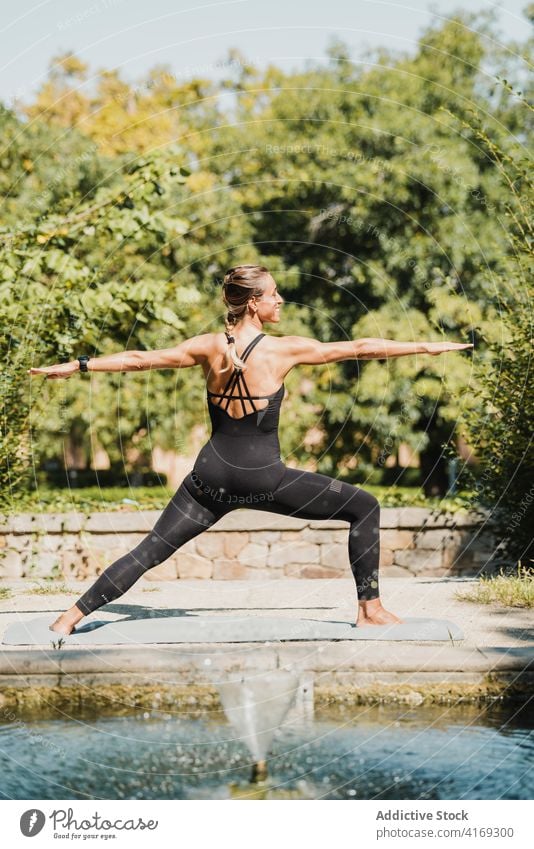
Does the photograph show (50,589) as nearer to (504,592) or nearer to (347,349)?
(504,592)

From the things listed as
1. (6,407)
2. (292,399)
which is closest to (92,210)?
(6,407)

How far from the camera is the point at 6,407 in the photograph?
31.3 ft

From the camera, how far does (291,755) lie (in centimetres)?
499

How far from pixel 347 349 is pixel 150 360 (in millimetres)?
1108

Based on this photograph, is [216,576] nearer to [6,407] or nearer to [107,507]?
[107,507]

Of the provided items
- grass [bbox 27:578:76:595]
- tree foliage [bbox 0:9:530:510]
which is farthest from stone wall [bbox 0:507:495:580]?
tree foliage [bbox 0:9:530:510]

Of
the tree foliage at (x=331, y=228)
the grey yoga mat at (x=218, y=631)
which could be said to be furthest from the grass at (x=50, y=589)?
the tree foliage at (x=331, y=228)

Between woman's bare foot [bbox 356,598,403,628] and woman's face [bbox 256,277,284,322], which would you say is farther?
woman's bare foot [bbox 356,598,403,628]

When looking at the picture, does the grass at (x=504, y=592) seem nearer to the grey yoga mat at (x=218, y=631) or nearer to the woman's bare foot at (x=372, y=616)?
the grey yoga mat at (x=218, y=631)

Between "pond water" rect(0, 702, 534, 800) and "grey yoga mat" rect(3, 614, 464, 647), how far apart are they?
1.76 ft

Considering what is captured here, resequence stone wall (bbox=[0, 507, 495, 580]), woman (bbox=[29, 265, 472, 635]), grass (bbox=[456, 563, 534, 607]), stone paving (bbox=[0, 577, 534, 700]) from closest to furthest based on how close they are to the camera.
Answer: stone paving (bbox=[0, 577, 534, 700])
woman (bbox=[29, 265, 472, 635])
grass (bbox=[456, 563, 534, 607])
stone wall (bbox=[0, 507, 495, 580])

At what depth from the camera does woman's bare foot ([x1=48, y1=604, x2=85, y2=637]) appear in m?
6.12

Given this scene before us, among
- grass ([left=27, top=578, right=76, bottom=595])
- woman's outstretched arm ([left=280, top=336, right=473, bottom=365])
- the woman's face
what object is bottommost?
grass ([left=27, top=578, right=76, bottom=595])

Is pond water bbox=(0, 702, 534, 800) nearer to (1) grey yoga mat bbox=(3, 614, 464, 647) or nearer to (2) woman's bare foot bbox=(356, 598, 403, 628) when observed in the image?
(1) grey yoga mat bbox=(3, 614, 464, 647)
